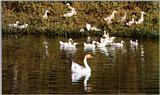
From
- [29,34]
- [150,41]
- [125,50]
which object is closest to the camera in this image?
[125,50]

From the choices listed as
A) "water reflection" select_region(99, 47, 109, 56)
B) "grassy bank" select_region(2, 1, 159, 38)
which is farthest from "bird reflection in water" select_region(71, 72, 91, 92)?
"grassy bank" select_region(2, 1, 159, 38)

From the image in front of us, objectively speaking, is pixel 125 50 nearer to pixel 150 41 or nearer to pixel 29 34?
pixel 150 41

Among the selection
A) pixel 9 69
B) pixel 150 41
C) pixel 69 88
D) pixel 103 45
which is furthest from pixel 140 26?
pixel 69 88

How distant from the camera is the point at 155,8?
1194 inches

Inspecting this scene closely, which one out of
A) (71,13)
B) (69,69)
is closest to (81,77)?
(69,69)

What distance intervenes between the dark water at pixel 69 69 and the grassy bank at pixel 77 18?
3699 millimetres

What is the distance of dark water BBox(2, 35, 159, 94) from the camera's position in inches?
556

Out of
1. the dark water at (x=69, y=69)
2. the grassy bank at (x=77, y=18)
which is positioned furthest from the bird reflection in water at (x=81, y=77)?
the grassy bank at (x=77, y=18)

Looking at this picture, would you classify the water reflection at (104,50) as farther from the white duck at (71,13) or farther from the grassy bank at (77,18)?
the white duck at (71,13)

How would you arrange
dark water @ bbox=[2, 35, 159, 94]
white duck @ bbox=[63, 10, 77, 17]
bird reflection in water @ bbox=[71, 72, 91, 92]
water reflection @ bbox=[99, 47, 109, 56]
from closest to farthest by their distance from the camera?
1. dark water @ bbox=[2, 35, 159, 94]
2. bird reflection in water @ bbox=[71, 72, 91, 92]
3. water reflection @ bbox=[99, 47, 109, 56]
4. white duck @ bbox=[63, 10, 77, 17]

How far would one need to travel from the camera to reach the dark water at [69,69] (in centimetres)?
1413

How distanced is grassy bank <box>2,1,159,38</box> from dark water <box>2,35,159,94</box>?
Result: 370cm

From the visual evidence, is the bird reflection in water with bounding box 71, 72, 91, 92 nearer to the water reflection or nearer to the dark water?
the dark water

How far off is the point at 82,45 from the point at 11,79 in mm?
9074
